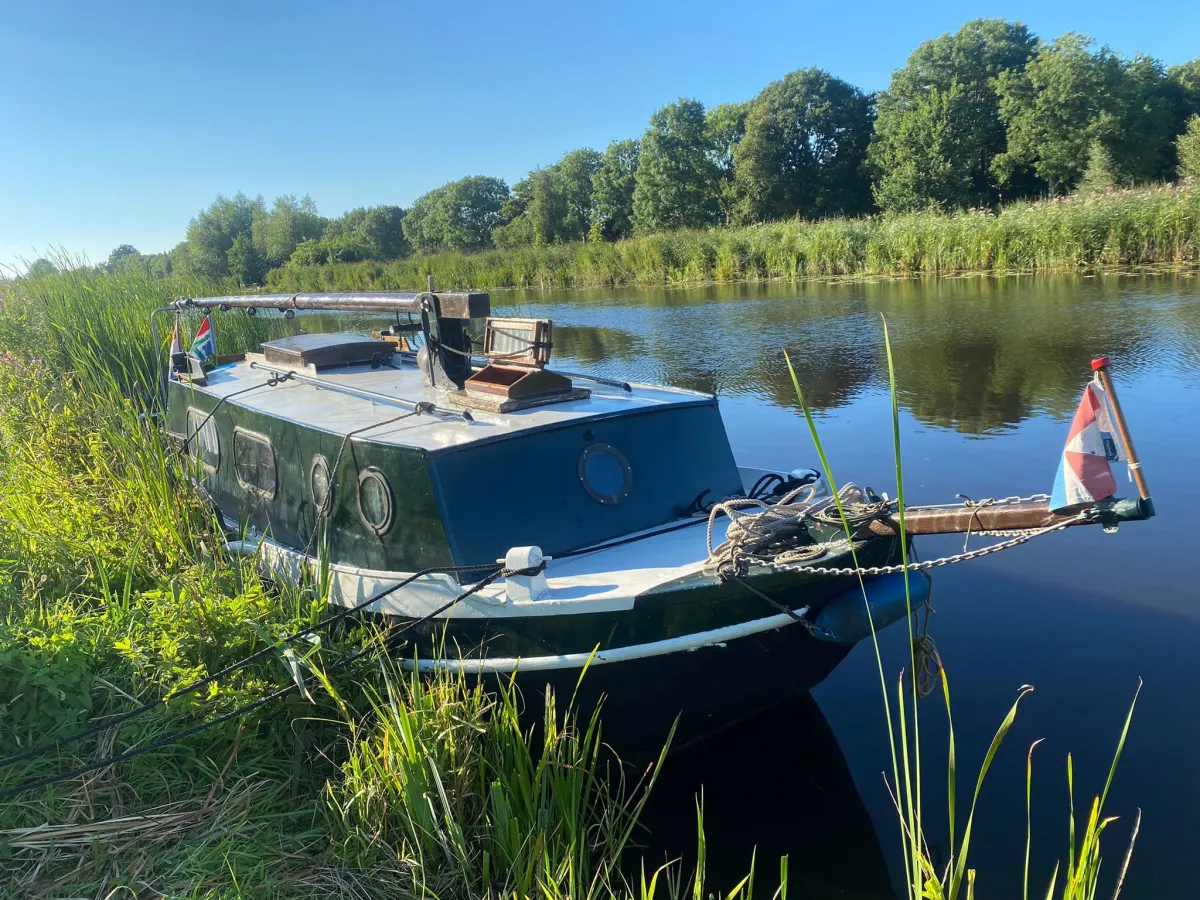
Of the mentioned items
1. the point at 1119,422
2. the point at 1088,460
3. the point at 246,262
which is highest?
the point at 246,262

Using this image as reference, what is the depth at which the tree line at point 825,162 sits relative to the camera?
3900cm

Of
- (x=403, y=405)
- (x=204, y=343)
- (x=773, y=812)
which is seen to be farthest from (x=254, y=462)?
(x=773, y=812)

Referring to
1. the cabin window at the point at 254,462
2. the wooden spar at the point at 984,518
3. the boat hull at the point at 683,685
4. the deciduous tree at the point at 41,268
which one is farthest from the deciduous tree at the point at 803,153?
the wooden spar at the point at 984,518

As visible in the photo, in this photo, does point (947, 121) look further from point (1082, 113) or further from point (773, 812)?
point (773, 812)

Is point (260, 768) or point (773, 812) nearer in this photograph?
point (260, 768)

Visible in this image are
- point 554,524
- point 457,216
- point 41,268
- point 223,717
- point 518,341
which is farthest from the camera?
point 457,216

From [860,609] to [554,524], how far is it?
5.55ft

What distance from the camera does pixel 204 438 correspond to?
268 inches

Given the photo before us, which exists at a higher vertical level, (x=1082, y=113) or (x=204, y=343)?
(x=1082, y=113)

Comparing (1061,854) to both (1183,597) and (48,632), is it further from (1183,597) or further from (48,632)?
(48,632)

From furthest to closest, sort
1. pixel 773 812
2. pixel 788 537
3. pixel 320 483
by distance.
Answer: pixel 320 483 < pixel 773 812 < pixel 788 537

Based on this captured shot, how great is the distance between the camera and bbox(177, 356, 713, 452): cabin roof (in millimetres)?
4723

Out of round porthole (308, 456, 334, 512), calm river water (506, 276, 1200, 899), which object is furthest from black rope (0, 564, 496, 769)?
calm river water (506, 276, 1200, 899)

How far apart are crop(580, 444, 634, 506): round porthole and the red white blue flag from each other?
2.47 metres
